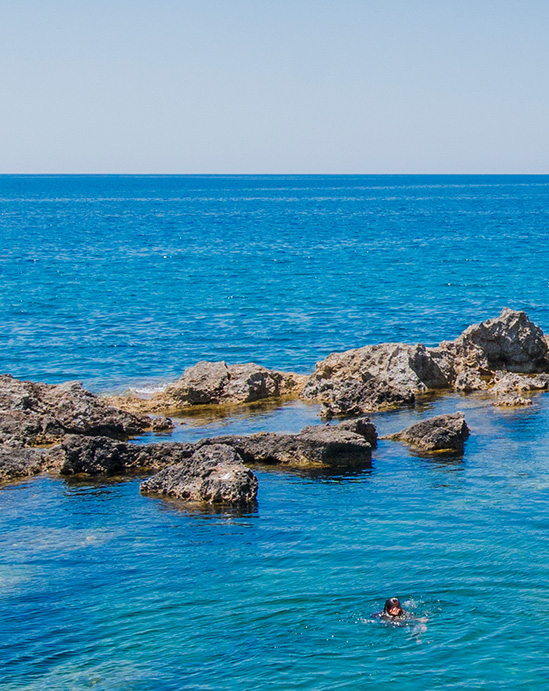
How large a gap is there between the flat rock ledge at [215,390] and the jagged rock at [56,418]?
294cm

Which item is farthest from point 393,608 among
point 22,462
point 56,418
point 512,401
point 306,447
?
point 512,401

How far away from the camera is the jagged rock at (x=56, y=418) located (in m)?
27.3

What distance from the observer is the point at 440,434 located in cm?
2619

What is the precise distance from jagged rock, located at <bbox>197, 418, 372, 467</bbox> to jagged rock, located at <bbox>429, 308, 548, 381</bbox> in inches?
504

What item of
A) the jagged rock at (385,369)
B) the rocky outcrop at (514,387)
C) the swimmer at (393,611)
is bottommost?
the swimmer at (393,611)

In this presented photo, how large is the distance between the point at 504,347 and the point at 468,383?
3.86 m

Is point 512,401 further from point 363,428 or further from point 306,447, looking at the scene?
point 306,447

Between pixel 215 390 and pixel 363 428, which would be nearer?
pixel 363 428

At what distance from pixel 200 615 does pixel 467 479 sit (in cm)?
976

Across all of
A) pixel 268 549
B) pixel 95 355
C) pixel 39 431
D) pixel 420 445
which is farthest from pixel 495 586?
pixel 95 355

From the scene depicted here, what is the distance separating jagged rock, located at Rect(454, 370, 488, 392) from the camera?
34.1 meters

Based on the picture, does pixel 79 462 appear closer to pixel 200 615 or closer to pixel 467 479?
pixel 200 615

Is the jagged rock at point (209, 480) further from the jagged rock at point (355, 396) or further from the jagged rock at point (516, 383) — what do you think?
the jagged rock at point (516, 383)

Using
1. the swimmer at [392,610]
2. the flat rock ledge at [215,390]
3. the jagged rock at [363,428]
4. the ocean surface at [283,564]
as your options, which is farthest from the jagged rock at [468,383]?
the swimmer at [392,610]
